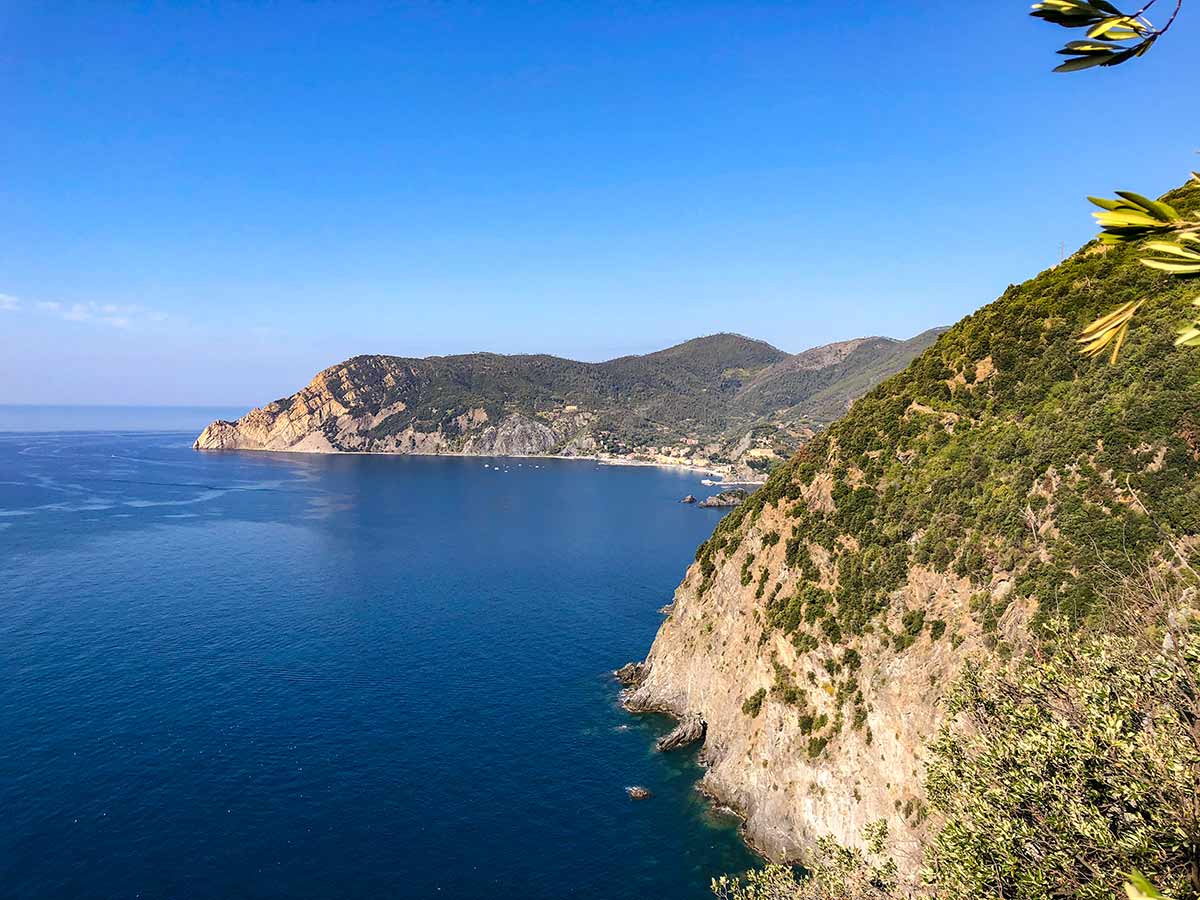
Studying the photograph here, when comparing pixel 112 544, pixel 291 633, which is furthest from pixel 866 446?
pixel 112 544

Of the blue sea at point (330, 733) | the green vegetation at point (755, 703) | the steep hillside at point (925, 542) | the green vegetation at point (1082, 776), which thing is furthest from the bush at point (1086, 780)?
the green vegetation at point (755, 703)

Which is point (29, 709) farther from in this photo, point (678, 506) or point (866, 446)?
point (678, 506)

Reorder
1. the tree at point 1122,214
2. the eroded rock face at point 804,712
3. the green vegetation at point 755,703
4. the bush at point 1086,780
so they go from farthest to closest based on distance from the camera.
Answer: the green vegetation at point 755,703, the eroded rock face at point 804,712, the bush at point 1086,780, the tree at point 1122,214

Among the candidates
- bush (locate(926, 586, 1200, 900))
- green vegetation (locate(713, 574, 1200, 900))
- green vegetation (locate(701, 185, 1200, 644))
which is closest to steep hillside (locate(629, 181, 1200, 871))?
green vegetation (locate(701, 185, 1200, 644))

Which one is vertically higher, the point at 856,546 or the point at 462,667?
the point at 856,546

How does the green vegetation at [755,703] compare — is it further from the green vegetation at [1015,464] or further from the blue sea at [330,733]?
the blue sea at [330,733]

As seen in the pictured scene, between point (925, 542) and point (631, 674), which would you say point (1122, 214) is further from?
point (631, 674)

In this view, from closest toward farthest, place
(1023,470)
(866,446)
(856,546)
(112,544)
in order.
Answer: (1023,470) → (856,546) → (866,446) → (112,544)
